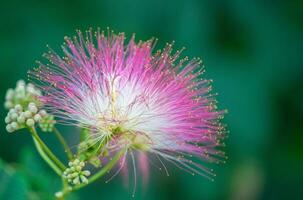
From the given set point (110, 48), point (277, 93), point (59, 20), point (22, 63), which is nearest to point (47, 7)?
point (59, 20)

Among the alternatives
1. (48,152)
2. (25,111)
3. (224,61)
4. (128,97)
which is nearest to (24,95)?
(25,111)

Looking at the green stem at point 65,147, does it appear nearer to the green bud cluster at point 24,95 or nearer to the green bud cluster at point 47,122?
the green bud cluster at point 47,122

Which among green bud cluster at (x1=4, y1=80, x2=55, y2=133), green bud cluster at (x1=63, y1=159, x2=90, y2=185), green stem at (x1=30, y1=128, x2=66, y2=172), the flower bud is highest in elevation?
green bud cluster at (x1=4, y1=80, x2=55, y2=133)

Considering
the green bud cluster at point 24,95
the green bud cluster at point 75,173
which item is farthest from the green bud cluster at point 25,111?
the green bud cluster at point 75,173

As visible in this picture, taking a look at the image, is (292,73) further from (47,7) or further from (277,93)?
(47,7)

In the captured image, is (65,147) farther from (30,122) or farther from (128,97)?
(128,97)

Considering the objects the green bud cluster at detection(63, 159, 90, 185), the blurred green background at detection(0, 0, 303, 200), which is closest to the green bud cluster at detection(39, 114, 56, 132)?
the green bud cluster at detection(63, 159, 90, 185)

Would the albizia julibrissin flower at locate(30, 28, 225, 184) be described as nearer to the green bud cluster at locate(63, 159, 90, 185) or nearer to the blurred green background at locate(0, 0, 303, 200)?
the green bud cluster at locate(63, 159, 90, 185)
